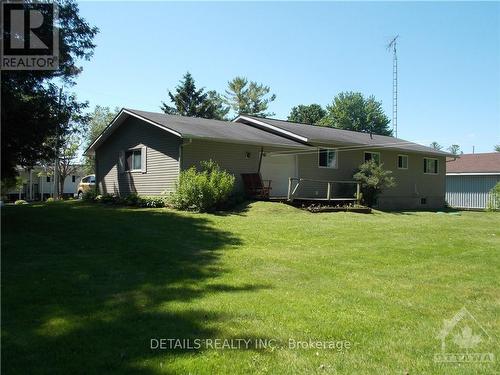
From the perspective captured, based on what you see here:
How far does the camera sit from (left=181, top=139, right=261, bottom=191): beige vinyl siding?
56.6 ft

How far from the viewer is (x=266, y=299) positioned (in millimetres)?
5520

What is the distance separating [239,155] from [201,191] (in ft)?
13.1

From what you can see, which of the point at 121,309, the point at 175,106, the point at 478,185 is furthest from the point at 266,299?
the point at 175,106

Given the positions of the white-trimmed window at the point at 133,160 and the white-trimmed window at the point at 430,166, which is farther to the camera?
the white-trimmed window at the point at 430,166

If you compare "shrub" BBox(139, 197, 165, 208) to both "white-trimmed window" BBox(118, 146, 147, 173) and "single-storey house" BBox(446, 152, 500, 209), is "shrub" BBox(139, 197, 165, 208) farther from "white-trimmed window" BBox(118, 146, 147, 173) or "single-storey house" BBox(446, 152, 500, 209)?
"single-storey house" BBox(446, 152, 500, 209)

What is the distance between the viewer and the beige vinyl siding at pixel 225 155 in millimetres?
17266

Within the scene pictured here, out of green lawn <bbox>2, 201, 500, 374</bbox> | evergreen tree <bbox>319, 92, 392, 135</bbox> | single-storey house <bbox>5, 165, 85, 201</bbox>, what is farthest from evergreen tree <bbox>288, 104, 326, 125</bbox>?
green lawn <bbox>2, 201, 500, 374</bbox>

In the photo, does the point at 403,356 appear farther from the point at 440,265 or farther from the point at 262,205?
the point at 262,205

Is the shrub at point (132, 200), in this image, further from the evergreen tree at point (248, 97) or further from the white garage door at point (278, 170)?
the evergreen tree at point (248, 97)

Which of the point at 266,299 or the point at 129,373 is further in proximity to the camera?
the point at 266,299

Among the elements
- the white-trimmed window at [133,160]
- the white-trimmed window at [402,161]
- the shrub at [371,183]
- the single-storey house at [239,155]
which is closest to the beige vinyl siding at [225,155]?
the single-storey house at [239,155]

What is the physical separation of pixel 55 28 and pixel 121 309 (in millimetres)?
10440

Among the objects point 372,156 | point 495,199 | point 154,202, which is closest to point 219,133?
point 154,202

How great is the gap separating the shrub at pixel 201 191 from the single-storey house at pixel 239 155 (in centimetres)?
133
